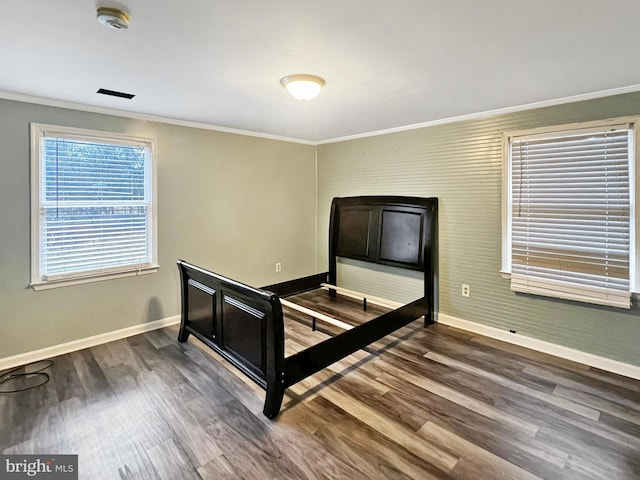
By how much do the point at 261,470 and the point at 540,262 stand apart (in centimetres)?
296

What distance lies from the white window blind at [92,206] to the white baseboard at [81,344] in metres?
0.64

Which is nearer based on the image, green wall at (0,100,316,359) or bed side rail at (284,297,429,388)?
bed side rail at (284,297,429,388)

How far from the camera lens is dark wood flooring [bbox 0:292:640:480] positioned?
1878mm

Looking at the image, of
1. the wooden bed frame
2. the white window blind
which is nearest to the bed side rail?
the wooden bed frame

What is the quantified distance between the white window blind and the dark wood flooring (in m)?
0.90

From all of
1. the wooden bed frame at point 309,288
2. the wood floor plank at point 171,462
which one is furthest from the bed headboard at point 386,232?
the wood floor plank at point 171,462

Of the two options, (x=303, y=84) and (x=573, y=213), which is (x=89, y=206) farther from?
(x=573, y=213)

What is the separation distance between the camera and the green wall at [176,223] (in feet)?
9.62

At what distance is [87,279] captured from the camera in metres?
3.31

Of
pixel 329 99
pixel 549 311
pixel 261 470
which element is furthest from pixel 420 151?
pixel 261 470

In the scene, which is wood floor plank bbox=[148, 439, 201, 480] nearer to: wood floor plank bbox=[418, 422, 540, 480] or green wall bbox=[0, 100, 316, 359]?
wood floor plank bbox=[418, 422, 540, 480]

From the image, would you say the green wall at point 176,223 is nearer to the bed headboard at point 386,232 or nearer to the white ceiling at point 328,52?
the white ceiling at point 328,52

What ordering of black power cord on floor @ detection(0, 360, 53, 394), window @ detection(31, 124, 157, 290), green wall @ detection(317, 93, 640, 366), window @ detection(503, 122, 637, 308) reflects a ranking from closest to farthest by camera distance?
black power cord on floor @ detection(0, 360, 53, 394)
window @ detection(503, 122, 637, 308)
green wall @ detection(317, 93, 640, 366)
window @ detection(31, 124, 157, 290)

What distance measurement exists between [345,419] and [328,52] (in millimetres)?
2330
